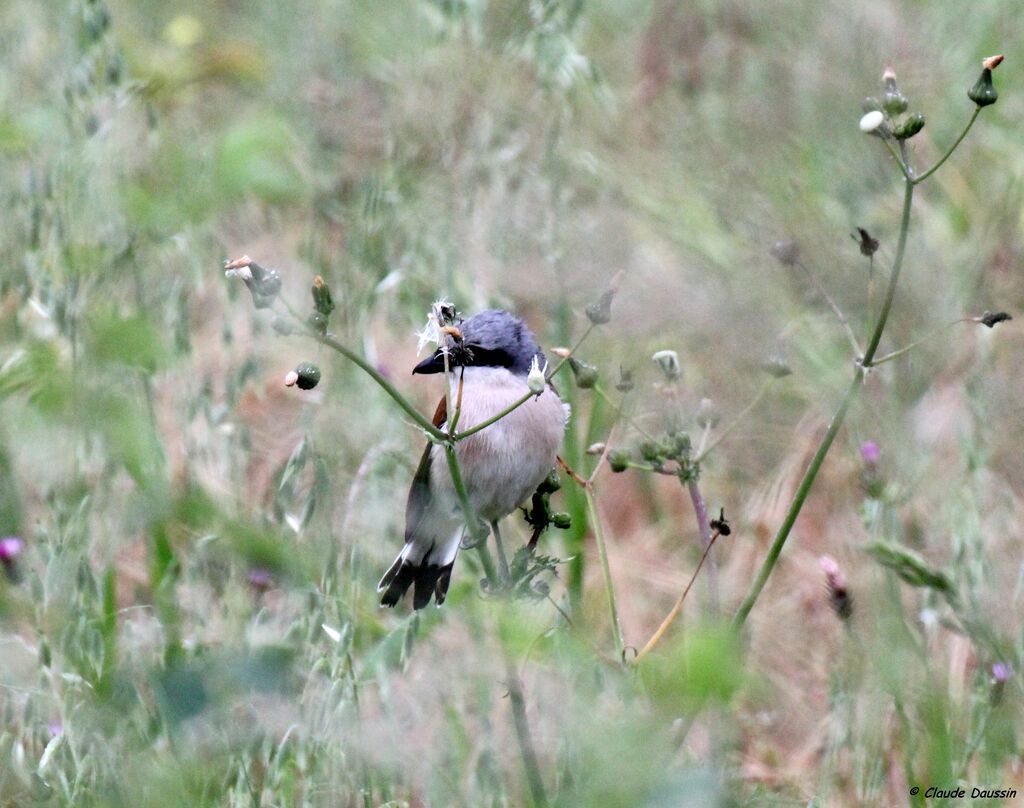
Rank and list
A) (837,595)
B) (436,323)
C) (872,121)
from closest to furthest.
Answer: (872,121) → (436,323) → (837,595)

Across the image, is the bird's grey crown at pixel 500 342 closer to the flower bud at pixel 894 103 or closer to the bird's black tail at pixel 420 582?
the bird's black tail at pixel 420 582

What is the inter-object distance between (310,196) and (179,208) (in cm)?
189

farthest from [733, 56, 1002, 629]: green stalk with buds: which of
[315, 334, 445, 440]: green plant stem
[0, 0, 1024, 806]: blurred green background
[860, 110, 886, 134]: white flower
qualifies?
[315, 334, 445, 440]: green plant stem

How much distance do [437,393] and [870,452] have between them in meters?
2.24

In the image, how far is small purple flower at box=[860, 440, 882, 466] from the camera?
3.08m

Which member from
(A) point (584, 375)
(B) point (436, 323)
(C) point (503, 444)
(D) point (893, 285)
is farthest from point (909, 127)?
(C) point (503, 444)

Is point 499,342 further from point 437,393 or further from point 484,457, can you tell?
point 437,393

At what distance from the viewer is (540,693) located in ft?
7.49

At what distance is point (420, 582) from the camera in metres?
3.76

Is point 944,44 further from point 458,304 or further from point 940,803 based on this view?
point 940,803

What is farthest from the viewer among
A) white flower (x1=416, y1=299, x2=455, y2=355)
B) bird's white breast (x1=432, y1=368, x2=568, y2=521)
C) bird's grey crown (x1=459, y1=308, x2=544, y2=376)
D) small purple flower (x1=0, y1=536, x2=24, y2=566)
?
bird's grey crown (x1=459, y1=308, x2=544, y2=376)

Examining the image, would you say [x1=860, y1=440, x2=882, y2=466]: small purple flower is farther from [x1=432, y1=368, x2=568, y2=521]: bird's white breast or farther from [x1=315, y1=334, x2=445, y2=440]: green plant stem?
[x1=315, y1=334, x2=445, y2=440]: green plant stem

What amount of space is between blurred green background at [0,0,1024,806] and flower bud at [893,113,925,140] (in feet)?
2.03

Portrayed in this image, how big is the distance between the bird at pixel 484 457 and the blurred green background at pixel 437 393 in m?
0.12
